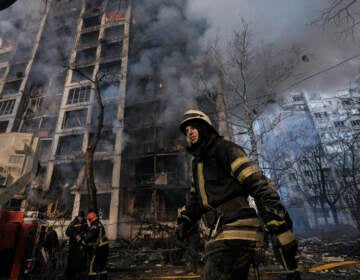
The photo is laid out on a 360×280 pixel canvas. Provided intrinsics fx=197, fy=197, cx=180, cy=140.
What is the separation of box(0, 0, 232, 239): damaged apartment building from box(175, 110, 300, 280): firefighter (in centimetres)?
→ 1479

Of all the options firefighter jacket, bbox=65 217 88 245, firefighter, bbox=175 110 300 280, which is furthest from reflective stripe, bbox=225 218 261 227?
firefighter jacket, bbox=65 217 88 245

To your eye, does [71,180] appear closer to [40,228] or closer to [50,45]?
[40,228]

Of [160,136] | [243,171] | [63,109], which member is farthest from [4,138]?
[63,109]

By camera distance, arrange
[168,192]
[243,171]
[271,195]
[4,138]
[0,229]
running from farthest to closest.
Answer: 1. [168,192]
2. [4,138]
3. [0,229]
4. [243,171]
5. [271,195]

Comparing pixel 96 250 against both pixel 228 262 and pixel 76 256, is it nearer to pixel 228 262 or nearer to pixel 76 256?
pixel 76 256

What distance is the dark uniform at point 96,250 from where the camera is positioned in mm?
4402

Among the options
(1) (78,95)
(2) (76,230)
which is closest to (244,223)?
(2) (76,230)

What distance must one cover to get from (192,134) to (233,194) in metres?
0.67

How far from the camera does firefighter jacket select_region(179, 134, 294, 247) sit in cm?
135

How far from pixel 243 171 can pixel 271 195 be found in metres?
0.24

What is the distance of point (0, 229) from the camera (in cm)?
413

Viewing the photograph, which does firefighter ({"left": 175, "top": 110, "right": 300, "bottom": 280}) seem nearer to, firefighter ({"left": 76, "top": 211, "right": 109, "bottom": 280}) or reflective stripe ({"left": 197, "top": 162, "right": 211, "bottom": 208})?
reflective stripe ({"left": 197, "top": 162, "right": 211, "bottom": 208})

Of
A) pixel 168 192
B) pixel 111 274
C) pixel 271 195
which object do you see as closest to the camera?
pixel 271 195

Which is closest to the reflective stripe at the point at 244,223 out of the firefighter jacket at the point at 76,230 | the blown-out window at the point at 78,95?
the firefighter jacket at the point at 76,230
